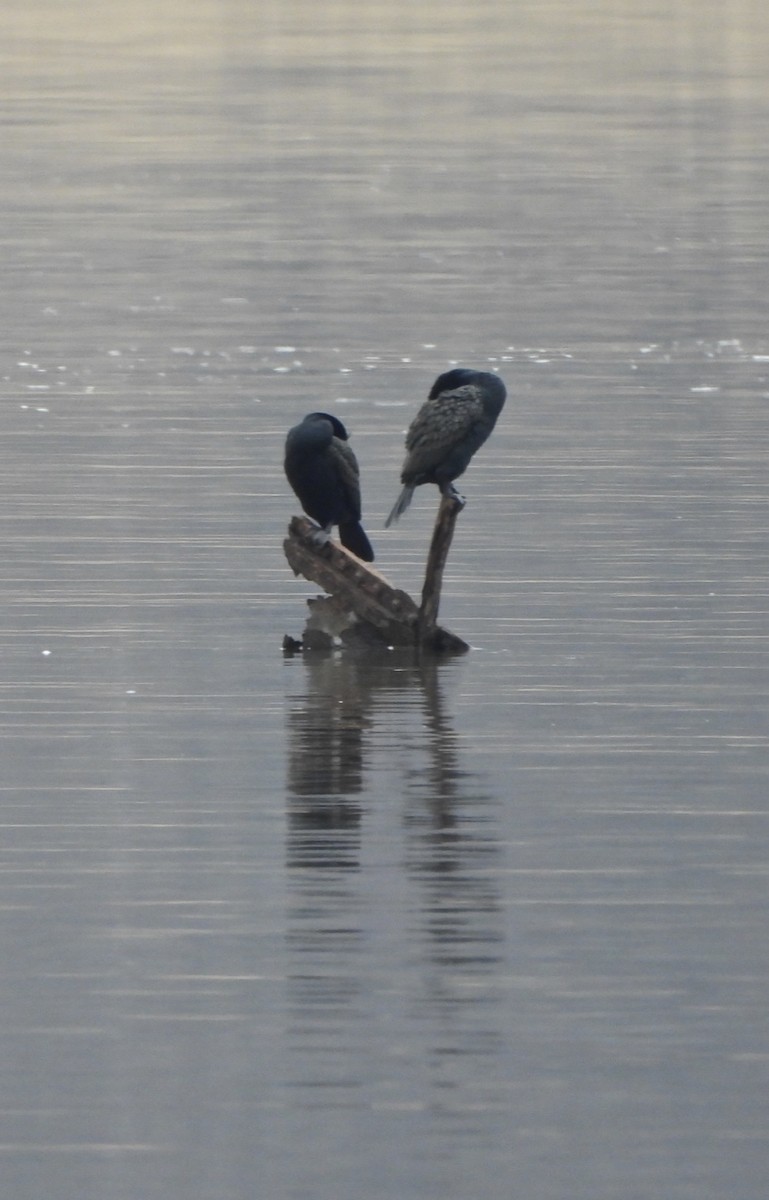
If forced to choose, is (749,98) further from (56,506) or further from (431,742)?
(431,742)

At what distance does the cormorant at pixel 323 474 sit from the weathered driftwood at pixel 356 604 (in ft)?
0.41

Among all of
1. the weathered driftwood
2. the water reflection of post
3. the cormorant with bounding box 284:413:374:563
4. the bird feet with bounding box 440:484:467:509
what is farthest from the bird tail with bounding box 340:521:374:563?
the water reflection of post

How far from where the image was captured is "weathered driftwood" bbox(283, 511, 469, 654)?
12.9 metres

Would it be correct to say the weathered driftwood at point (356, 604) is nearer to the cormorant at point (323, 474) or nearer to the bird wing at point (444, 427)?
the cormorant at point (323, 474)

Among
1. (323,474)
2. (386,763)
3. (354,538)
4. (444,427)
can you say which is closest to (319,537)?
(323,474)

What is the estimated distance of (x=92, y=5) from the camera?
104188 millimetres

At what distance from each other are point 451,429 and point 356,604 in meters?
0.86

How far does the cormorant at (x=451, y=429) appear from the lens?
1291cm

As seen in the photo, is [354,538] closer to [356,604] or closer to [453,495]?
[356,604]

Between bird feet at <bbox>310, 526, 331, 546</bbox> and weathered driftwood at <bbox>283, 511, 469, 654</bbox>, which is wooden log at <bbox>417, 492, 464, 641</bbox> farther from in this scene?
bird feet at <bbox>310, 526, 331, 546</bbox>

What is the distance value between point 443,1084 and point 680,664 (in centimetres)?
518

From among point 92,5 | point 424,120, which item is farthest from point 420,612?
point 92,5

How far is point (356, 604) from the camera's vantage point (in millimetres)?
13039

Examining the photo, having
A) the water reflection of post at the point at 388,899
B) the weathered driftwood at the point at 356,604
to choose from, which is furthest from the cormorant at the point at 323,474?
the water reflection of post at the point at 388,899
